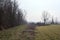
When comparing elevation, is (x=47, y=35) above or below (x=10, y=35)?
below

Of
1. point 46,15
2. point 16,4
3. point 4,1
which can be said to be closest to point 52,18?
point 46,15

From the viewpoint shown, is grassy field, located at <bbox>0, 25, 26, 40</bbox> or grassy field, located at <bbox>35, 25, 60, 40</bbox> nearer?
grassy field, located at <bbox>0, 25, 26, 40</bbox>

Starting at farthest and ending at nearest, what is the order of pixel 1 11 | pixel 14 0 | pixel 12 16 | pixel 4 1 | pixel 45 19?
pixel 45 19
pixel 14 0
pixel 12 16
pixel 4 1
pixel 1 11

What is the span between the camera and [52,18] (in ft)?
434

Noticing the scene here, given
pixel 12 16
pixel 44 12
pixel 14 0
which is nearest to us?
pixel 12 16

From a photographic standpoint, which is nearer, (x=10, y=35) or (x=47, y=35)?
(x=10, y=35)

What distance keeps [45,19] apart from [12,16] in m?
69.6

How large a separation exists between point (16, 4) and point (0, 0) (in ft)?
75.1

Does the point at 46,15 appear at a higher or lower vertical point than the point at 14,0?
lower

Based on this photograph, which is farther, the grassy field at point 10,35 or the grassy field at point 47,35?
the grassy field at point 47,35

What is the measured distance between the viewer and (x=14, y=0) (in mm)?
67812

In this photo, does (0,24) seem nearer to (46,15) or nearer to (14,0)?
(14,0)

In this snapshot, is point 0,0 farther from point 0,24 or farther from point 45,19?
point 45,19

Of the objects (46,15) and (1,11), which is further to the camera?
(46,15)
